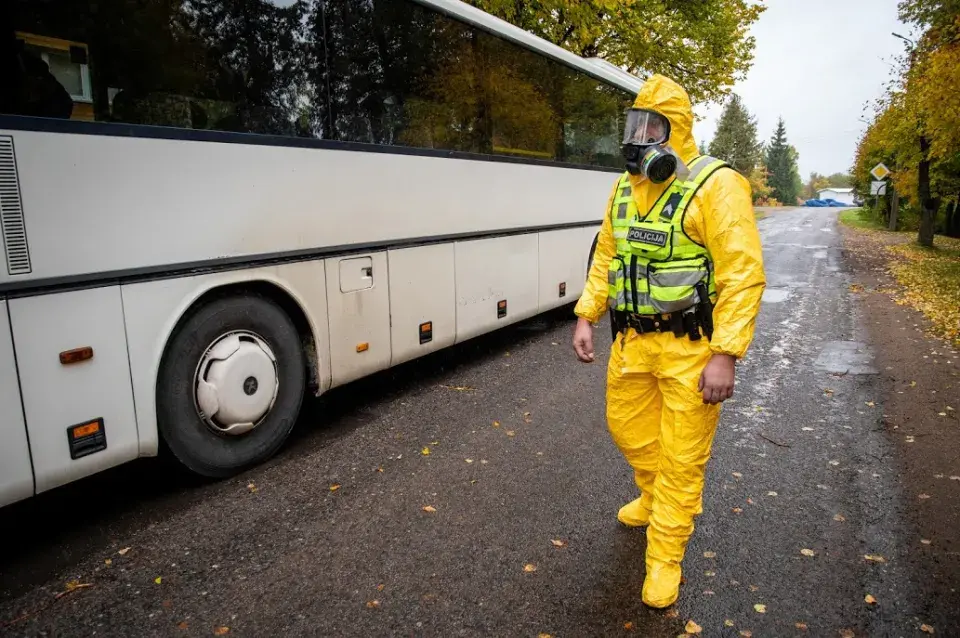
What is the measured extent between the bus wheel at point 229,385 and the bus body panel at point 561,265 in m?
3.87

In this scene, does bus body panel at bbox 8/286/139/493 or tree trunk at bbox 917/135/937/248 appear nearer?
bus body panel at bbox 8/286/139/493

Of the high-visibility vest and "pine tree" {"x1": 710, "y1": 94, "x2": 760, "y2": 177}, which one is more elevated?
"pine tree" {"x1": 710, "y1": 94, "x2": 760, "y2": 177}

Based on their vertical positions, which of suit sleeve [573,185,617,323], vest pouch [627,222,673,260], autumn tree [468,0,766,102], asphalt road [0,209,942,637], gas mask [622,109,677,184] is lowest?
asphalt road [0,209,942,637]

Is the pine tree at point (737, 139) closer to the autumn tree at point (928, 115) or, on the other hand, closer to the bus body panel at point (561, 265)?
the autumn tree at point (928, 115)

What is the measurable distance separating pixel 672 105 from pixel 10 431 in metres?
3.28

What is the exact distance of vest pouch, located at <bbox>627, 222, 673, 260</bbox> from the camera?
2.85 meters

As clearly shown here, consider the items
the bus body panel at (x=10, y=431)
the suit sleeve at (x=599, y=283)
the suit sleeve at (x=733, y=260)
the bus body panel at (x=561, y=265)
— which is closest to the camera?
the suit sleeve at (x=733, y=260)

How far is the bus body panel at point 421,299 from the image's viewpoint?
5.34 metres

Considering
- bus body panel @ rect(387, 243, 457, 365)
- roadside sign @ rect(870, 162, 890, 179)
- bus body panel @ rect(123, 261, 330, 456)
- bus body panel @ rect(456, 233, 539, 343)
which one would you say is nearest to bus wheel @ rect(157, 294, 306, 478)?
bus body panel @ rect(123, 261, 330, 456)

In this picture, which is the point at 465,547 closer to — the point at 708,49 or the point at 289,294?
the point at 289,294

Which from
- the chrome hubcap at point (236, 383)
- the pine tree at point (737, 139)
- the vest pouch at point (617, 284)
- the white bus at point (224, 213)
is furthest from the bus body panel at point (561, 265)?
the pine tree at point (737, 139)

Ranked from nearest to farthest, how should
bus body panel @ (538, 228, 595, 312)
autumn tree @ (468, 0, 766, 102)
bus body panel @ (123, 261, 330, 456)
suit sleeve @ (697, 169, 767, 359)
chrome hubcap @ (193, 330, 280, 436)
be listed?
suit sleeve @ (697, 169, 767, 359)
bus body panel @ (123, 261, 330, 456)
chrome hubcap @ (193, 330, 280, 436)
bus body panel @ (538, 228, 595, 312)
autumn tree @ (468, 0, 766, 102)

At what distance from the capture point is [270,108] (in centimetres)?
420

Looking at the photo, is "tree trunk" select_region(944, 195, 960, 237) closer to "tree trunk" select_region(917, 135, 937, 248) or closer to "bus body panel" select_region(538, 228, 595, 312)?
"tree trunk" select_region(917, 135, 937, 248)
